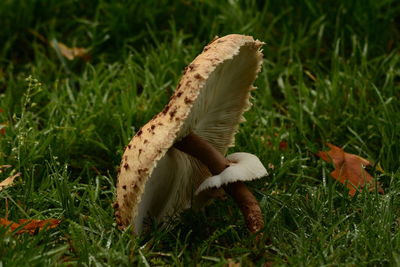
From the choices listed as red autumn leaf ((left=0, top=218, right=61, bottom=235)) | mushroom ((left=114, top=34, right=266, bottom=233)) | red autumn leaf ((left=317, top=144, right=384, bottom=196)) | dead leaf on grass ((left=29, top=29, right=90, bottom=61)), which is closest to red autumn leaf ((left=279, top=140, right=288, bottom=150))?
red autumn leaf ((left=317, top=144, right=384, bottom=196))

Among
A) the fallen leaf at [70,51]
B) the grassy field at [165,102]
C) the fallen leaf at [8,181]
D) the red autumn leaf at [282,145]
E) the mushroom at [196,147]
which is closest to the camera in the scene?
the mushroom at [196,147]

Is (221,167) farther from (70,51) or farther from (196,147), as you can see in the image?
(70,51)

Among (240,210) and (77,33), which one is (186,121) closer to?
(240,210)

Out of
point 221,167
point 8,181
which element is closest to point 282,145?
point 221,167

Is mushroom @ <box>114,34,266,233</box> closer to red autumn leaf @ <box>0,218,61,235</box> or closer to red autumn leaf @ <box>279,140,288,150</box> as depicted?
red autumn leaf @ <box>0,218,61,235</box>

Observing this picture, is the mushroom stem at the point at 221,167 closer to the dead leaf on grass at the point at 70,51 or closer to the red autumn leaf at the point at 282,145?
the red autumn leaf at the point at 282,145

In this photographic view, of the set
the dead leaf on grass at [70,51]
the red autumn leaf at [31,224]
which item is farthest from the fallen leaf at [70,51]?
the red autumn leaf at [31,224]

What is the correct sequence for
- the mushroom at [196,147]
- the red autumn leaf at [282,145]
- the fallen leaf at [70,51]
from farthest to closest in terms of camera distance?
1. the fallen leaf at [70,51]
2. the red autumn leaf at [282,145]
3. the mushroom at [196,147]
